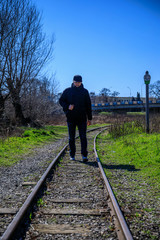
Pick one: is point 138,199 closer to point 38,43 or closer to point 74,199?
point 74,199

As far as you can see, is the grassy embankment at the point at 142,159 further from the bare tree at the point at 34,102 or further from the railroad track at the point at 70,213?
the bare tree at the point at 34,102

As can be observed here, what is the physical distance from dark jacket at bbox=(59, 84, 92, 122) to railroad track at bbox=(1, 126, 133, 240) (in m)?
2.16

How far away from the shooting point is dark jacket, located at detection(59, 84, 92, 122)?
22.5 feet

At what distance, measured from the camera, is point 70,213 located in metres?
3.46

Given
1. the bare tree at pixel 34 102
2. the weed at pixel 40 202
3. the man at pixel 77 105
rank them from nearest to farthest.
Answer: the weed at pixel 40 202 → the man at pixel 77 105 → the bare tree at pixel 34 102

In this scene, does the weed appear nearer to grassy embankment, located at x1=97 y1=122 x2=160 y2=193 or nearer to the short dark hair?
grassy embankment, located at x1=97 y1=122 x2=160 y2=193

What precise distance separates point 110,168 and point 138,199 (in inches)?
94.7

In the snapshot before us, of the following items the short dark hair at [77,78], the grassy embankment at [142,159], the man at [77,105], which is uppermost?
the short dark hair at [77,78]

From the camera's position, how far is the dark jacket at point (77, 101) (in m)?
6.87

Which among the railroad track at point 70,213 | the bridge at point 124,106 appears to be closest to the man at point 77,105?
the railroad track at point 70,213

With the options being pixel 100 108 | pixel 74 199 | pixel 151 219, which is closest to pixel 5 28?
pixel 74 199

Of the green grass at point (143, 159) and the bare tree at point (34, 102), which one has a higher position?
the bare tree at point (34, 102)

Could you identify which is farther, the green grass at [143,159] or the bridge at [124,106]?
the bridge at [124,106]

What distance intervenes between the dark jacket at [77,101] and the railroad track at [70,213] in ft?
7.08
